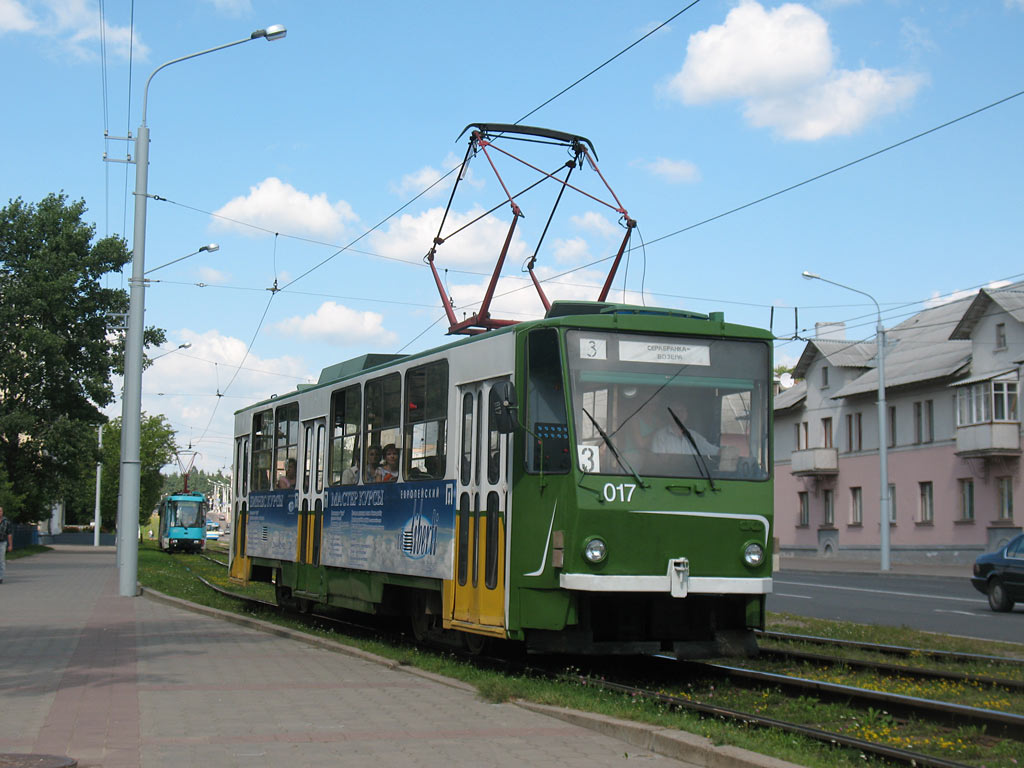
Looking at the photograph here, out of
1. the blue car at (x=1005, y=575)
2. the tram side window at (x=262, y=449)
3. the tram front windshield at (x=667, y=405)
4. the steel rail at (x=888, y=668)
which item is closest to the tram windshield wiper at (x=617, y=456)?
the tram front windshield at (x=667, y=405)

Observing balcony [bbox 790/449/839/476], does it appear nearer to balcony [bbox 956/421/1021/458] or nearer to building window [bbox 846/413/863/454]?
building window [bbox 846/413/863/454]

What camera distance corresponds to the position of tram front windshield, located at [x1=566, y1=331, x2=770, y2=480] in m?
10.4

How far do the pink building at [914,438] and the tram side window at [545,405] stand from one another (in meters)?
31.6

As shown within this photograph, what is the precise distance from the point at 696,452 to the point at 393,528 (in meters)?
3.98

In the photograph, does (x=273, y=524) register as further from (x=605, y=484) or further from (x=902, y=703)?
(x=902, y=703)

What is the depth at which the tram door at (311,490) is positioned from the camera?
52.7ft

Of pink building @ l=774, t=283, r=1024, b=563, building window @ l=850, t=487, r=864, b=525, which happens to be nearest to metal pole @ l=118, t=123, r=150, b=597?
pink building @ l=774, t=283, r=1024, b=563

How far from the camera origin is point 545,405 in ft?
34.8

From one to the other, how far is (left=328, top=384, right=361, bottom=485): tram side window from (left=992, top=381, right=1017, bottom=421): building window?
119 feet

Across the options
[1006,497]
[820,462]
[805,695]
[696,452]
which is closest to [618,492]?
[696,452]

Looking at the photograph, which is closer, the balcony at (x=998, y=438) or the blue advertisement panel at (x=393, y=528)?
the blue advertisement panel at (x=393, y=528)

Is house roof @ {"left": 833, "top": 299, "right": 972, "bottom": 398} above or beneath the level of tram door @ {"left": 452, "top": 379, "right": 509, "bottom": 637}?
above

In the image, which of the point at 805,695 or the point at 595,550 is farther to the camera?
the point at 595,550

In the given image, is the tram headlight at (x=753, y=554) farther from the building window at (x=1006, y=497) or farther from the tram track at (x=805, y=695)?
the building window at (x=1006, y=497)
